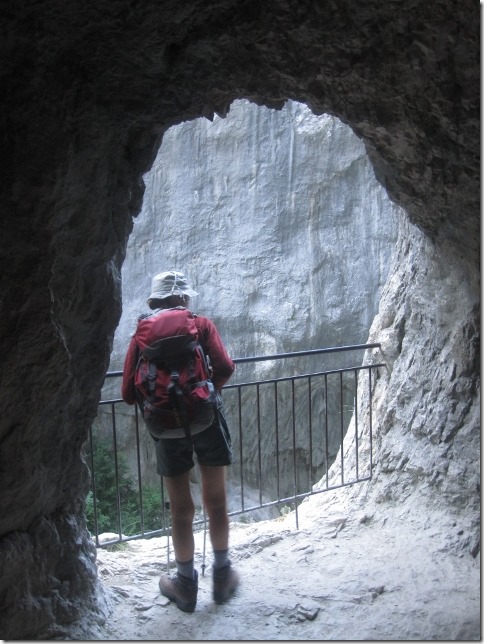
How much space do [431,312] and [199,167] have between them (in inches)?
569

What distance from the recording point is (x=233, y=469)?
627 inches

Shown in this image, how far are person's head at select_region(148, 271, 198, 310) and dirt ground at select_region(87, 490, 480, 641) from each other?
1.71 metres

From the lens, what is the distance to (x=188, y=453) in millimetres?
3295

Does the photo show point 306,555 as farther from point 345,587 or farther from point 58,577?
point 58,577

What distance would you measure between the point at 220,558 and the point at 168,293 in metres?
1.53

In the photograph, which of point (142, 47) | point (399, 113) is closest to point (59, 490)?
point (142, 47)

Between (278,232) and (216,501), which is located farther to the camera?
(278,232)

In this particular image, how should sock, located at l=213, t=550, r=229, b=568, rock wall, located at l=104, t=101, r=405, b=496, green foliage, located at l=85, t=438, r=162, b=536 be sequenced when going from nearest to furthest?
sock, located at l=213, t=550, r=229, b=568, green foliage, located at l=85, t=438, r=162, b=536, rock wall, located at l=104, t=101, r=405, b=496

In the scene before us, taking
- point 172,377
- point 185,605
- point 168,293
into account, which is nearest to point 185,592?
point 185,605

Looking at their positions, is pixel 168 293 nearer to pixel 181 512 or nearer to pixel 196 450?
pixel 196 450

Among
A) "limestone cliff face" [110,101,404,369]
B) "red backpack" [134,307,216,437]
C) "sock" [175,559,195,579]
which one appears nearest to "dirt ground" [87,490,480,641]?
"sock" [175,559,195,579]

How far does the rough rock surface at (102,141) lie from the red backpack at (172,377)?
353mm

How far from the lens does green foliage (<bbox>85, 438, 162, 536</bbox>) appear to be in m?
11.5

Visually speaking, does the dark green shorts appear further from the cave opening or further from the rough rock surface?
the cave opening
